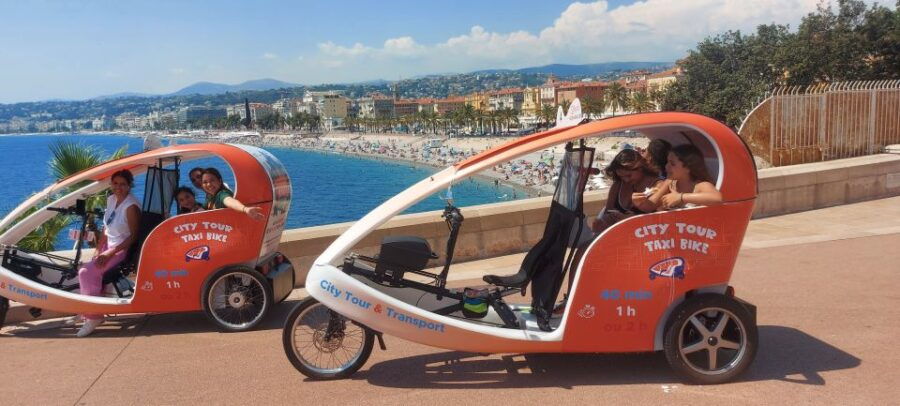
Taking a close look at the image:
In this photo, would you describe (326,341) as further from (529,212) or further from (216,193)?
(529,212)

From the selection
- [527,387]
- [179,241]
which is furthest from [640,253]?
[179,241]

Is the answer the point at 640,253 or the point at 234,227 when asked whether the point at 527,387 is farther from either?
the point at 234,227

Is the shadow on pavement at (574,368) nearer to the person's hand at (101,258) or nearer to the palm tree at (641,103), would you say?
the person's hand at (101,258)

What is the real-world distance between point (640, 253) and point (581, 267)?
0.39m

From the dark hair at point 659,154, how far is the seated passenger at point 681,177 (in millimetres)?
261

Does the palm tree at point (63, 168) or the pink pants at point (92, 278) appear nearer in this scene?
the pink pants at point (92, 278)

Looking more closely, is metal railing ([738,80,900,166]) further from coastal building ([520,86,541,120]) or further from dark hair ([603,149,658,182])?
coastal building ([520,86,541,120])

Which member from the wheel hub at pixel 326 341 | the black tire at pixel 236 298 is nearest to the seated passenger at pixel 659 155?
the wheel hub at pixel 326 341

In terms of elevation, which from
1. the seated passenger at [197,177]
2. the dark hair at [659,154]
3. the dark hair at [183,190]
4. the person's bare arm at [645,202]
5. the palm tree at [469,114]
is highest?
the dark hair at [659,154]

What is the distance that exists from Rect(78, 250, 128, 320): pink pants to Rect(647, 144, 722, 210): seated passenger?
15.6 feet

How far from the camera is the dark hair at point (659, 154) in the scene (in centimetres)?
491

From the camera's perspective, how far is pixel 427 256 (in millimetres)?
4559

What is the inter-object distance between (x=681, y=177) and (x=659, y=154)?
14.9 inches

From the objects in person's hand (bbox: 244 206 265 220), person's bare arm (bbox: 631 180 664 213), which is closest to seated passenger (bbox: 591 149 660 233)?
person's bare arm (bbox: 631 180 664 213)
